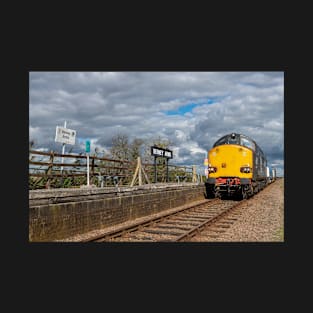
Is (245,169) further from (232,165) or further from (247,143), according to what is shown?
(247,143)

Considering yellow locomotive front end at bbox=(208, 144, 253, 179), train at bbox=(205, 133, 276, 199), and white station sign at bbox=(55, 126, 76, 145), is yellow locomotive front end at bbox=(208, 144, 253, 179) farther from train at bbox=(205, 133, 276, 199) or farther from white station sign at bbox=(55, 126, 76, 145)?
white station sign at bbox=(55, 126, 76, 145)

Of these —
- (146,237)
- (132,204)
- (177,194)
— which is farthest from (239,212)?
(146,237)

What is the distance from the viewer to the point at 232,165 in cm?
1906

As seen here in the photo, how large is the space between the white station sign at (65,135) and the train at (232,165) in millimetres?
10149

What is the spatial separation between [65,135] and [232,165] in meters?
10.7

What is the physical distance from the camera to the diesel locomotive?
1883 cm

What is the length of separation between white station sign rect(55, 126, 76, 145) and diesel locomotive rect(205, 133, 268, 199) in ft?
33.3

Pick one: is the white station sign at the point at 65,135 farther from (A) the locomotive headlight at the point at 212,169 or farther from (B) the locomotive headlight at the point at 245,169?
(B) the locomotive headlight at the point at 245,169

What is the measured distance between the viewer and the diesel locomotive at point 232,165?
18.8 metres

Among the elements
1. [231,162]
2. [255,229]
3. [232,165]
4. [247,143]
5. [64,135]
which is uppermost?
[247,143]

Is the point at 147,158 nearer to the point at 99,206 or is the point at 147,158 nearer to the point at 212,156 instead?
the point at 212,156

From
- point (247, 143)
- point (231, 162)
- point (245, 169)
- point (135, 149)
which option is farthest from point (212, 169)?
point (135, 149)

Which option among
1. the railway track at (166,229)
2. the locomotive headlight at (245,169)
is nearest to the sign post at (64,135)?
the railway track at (166,229)

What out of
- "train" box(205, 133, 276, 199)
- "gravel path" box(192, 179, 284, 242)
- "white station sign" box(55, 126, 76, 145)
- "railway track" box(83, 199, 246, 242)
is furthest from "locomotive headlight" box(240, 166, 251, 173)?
"white station sign" box(55, 126, 76, 145)
